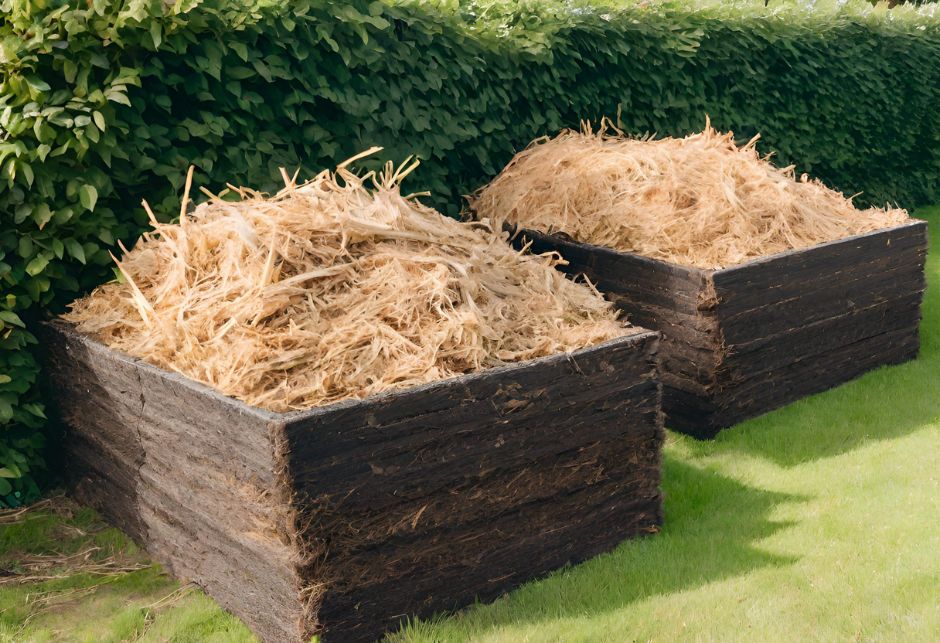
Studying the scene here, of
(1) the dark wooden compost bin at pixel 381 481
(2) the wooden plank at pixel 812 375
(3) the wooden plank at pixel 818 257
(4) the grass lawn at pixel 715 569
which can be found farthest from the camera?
(2) the wooden plank at pixel 812 375

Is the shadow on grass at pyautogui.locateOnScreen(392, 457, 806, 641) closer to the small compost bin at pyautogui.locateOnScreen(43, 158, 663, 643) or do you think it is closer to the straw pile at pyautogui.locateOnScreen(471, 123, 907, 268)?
the small compost bin at pyautogui.locateOnScreen(43, 158, 663, 643)

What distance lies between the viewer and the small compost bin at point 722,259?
209 inches

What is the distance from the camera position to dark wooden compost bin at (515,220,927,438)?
17.2ft

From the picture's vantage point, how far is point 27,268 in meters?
4.45

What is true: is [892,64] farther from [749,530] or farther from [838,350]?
[749,530]

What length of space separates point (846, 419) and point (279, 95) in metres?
3.72

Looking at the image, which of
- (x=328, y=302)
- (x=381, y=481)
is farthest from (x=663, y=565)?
(x=328, y=302)

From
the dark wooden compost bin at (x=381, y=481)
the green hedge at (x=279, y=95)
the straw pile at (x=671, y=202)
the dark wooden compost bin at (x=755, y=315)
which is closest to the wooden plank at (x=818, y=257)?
the dark wooden compost bin at (x=755, y=315)

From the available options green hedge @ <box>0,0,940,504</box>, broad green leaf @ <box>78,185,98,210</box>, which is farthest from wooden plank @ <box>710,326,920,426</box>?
broad green leaf @ <box>78,185,98,210</box>

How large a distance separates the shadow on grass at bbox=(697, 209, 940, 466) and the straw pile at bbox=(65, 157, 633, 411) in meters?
1.41

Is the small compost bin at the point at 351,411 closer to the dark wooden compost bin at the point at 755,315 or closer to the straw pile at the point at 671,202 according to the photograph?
the dark wooden compost bin at the point at 755,315

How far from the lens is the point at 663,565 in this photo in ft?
13.1

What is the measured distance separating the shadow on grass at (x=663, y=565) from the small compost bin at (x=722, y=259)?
2.67ft

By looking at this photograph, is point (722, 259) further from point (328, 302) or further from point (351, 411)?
point (351, 411)
